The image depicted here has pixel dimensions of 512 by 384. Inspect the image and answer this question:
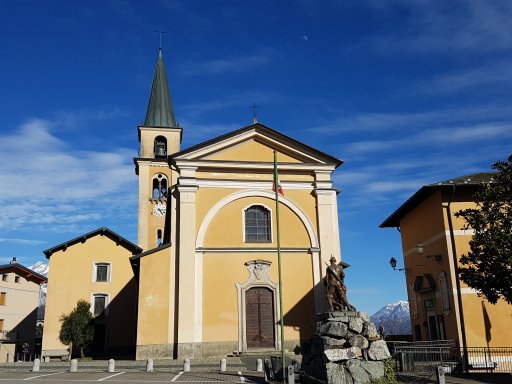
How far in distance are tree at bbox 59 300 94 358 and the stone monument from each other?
18.1 meters

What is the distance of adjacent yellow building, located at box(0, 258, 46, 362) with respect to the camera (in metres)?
40.2

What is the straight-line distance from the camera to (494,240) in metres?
14.7

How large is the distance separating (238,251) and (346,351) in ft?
34.0

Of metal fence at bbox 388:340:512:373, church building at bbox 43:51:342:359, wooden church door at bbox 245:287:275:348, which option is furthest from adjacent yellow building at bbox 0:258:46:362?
metal fence at bbox 388:340:512:373

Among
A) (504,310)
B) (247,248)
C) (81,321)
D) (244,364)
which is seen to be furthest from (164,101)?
(504,310)

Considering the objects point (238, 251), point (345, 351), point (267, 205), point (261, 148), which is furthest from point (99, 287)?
point (345, 351)

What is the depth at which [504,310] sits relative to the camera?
63.1ft

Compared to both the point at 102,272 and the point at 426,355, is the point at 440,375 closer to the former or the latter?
the point at 426,355

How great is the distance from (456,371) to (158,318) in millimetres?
12680

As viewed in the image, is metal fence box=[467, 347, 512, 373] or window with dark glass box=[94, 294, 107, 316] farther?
window with dark glass box=[94, 294, 107, 316]

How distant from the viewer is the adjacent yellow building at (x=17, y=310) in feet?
132

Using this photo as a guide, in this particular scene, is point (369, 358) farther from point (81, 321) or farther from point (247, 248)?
point (81, 321)

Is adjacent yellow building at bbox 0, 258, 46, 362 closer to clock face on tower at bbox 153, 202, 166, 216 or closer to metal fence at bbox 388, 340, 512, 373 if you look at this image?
clock face on tower at bbox 153, 202, 166, 216

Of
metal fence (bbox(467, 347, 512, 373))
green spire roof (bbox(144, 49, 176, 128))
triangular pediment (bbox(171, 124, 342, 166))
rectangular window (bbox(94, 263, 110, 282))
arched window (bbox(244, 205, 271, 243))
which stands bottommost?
metal fence (bbox(467, 347, 512, 373))
